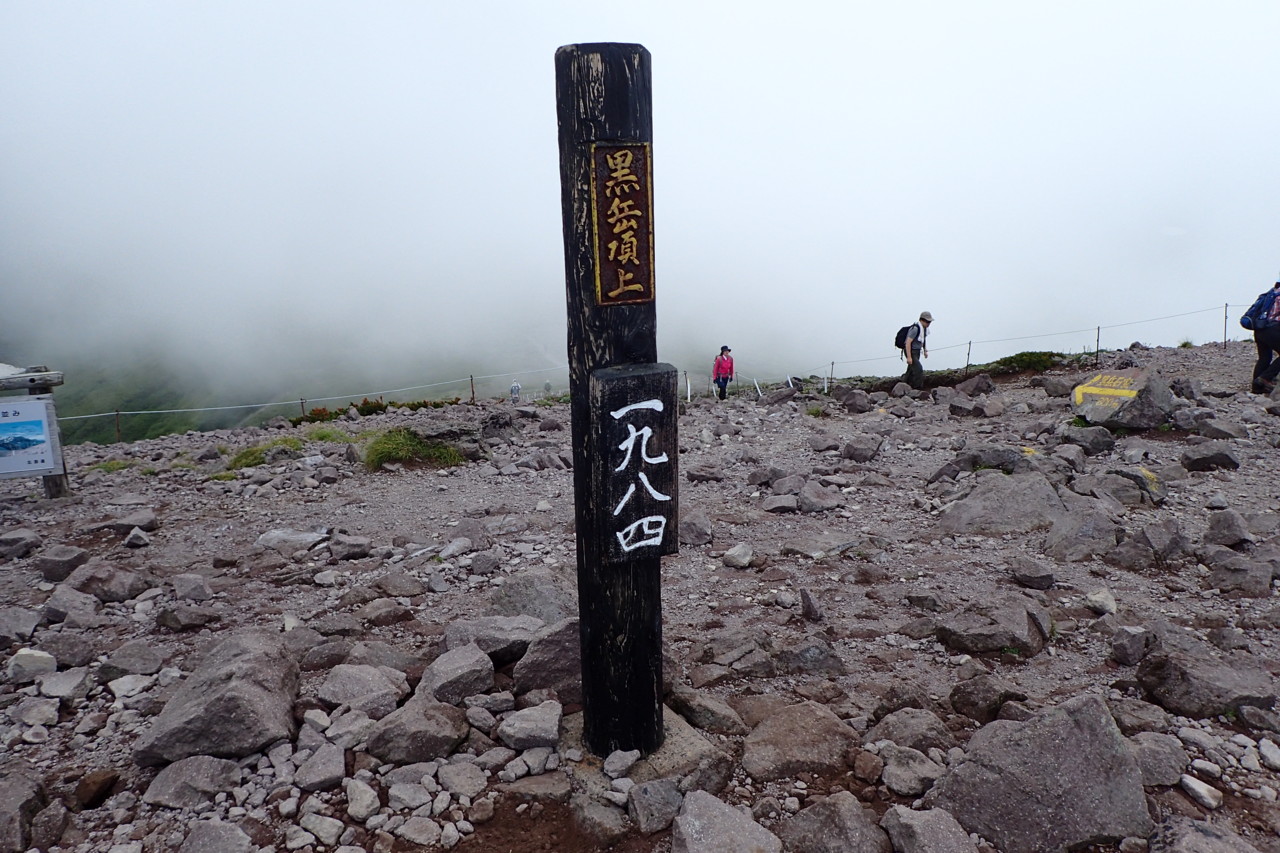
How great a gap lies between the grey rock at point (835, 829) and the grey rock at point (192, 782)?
2.87 metres

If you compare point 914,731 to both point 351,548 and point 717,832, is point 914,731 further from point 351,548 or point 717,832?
point 351,548

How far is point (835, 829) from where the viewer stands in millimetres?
3539

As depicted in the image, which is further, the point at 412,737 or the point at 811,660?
the point at 811,660

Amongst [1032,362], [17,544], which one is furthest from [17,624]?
[1032,362]

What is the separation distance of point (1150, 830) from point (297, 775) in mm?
4142

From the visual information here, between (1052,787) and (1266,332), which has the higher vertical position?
(1266,332)

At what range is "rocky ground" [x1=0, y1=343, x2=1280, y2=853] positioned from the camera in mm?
3715

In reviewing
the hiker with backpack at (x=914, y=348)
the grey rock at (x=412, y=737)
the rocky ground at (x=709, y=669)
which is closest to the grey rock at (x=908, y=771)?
the rocky ground at (x=709, y=669)

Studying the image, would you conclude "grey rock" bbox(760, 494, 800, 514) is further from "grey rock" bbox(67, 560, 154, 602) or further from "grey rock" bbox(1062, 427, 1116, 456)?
"grey rock" bbox(67, 560, 154, 602)

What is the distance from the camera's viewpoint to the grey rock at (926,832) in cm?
334

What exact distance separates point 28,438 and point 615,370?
11.3 m

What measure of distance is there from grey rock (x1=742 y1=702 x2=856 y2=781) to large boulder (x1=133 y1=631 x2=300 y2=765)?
8.68 ft

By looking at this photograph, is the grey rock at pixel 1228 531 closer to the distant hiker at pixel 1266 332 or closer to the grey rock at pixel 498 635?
the grey rock at pixel 498 635

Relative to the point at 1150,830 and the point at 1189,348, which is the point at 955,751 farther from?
the point at 1189,348
